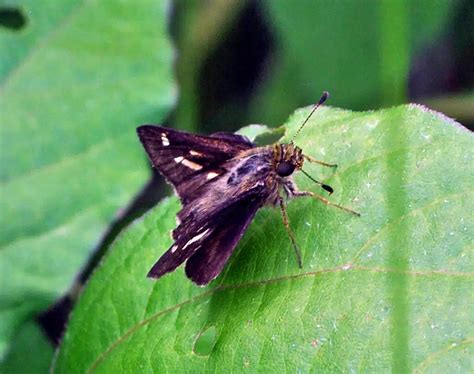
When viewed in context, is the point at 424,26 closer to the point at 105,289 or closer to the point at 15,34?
the point at 15,34

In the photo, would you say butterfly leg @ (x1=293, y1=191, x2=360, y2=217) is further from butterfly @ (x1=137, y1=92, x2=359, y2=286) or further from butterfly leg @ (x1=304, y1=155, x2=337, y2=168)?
butterfly leg @ (x1=304, y1=155, x2=337, y2=168)

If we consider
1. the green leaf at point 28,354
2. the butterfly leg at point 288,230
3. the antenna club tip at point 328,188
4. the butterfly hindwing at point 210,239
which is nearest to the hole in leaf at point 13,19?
the green leaf at point 28,354

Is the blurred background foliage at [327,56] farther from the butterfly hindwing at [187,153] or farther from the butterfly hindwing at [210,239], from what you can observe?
the butterfly hindwing at [210,239]

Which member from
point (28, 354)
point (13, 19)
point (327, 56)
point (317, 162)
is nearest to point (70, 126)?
point (13, 19)

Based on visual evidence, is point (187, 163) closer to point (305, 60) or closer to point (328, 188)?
point (328, 188)

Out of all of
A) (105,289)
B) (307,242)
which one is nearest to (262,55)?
(105,289)
